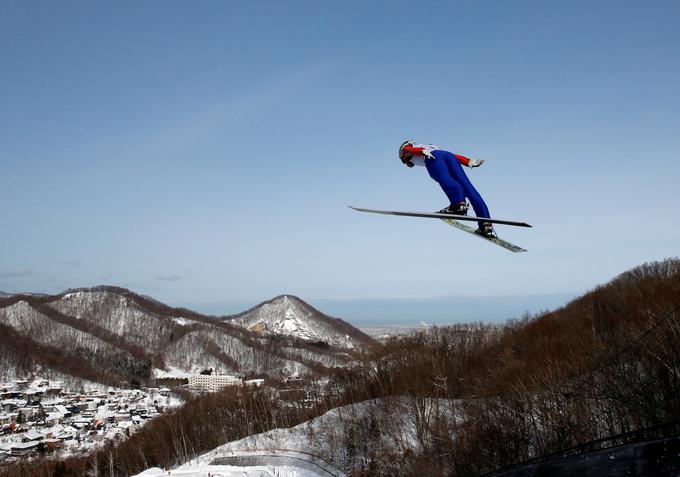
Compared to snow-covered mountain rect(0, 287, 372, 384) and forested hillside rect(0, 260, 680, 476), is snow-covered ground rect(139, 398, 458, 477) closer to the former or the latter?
forested hillside rect(0, 260, 680, 476)

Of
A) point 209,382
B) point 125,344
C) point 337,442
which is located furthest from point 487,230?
point 125,344

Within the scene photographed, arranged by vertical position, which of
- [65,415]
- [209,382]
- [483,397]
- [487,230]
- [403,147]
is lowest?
[209,382]

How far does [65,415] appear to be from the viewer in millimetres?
75750

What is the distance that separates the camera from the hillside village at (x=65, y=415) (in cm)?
5841

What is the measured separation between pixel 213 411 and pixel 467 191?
5652 centimetres

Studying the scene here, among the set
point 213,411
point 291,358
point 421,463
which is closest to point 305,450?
point 421,463

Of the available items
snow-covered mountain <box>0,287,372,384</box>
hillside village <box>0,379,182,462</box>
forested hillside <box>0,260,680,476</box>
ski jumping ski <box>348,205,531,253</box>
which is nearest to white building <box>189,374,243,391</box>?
hillside village <box>0,379,182,462</box>

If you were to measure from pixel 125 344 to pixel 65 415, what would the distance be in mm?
64984

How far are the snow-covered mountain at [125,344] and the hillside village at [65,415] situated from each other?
14223 mm

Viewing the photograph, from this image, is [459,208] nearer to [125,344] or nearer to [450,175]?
[450,175]

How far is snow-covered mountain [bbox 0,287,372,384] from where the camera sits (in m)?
114

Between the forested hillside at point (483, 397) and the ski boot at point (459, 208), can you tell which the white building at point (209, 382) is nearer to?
the forested hillside at point (483, 397)

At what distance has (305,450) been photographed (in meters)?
33.5

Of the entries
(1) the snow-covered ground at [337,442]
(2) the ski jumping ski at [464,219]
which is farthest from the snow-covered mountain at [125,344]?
(2) the ski jumping ski at [464,219]
